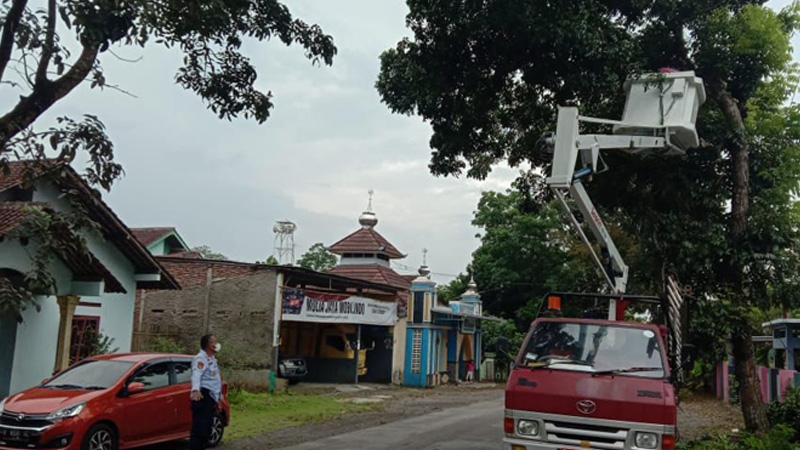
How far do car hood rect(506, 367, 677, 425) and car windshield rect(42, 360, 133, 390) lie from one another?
5.86m

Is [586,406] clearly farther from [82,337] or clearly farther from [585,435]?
[82,337]

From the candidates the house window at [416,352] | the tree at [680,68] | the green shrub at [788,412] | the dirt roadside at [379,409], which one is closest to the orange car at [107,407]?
the dirt roadside at [379,409]

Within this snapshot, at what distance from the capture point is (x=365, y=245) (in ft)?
116

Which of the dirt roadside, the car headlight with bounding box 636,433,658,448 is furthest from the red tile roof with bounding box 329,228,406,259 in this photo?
the car headlight with bounding box 636,433,658,448

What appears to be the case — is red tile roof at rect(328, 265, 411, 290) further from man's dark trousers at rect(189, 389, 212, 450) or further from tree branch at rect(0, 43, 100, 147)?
tree branch at rect(0, 43, 100, 147)

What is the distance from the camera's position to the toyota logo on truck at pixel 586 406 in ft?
24.5

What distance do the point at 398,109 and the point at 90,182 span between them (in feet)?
29.0

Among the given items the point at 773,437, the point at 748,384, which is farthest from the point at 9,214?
the point at 748,384

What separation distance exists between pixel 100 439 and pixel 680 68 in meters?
12.0

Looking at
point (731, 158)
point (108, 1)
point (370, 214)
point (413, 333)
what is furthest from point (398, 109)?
point (370, 214)

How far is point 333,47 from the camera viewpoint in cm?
926

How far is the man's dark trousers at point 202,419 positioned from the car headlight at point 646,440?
5.25 meters

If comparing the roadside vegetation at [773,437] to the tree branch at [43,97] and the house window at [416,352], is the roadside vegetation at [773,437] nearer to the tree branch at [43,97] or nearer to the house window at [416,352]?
the tree branch at [43,97]

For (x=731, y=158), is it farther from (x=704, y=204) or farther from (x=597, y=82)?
(x=597, y=82)
